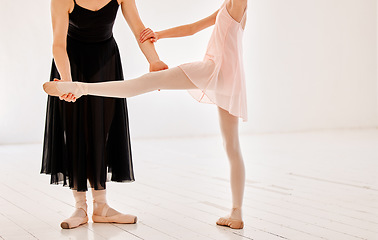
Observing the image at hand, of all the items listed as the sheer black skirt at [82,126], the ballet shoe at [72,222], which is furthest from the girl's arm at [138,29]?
the ballet shoe at [72,222]

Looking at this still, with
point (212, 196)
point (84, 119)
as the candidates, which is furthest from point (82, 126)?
point (212, 196)

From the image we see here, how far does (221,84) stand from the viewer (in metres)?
2.41

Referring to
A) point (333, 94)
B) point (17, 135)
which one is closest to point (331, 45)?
point (333, 94)

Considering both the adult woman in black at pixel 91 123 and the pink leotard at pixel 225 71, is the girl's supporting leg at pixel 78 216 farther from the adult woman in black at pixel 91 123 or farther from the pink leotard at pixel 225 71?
the pink leotard at pixel 225 71

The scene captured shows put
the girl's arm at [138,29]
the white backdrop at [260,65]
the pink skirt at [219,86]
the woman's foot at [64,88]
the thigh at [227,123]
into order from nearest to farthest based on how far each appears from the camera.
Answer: the woman's foot at [64,88], the pink skirt at [219,86], the thigh at [227,123], the girl's arm at [138,29], the white backdrop at [260,65]

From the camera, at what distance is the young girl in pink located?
2.24 metres

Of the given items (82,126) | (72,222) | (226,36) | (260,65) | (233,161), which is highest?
(260,65)

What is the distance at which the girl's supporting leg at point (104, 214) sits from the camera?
2598mm

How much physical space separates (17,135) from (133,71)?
1619 mm

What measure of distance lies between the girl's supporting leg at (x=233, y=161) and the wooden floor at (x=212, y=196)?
0.06 m

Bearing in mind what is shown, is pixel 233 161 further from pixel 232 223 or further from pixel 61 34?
pixel 61 34

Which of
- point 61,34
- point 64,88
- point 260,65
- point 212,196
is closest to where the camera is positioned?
point 64,88

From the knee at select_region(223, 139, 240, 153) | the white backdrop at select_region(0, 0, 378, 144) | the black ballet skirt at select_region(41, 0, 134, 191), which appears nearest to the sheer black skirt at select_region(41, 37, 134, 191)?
the black ballet skirt at select_region(41, 0, 134, 191)

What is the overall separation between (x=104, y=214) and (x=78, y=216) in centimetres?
13
